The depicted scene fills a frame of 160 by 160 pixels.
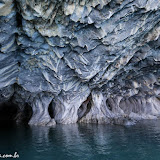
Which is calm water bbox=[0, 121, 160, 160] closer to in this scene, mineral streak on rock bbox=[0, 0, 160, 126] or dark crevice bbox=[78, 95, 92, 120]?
mineral streak on rock bbox=[0, 0, 160, 126]

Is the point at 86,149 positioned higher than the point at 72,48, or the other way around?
the point at 72,48

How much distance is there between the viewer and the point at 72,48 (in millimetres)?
13078

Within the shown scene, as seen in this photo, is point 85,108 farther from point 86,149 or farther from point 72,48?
point 86,149

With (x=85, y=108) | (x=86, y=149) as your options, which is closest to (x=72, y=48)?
(x=86, y=149)

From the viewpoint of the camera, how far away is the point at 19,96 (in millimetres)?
22156

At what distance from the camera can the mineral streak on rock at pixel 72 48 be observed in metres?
10.1

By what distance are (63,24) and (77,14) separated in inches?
46.7

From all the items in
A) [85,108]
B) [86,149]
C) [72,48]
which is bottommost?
[86,149]

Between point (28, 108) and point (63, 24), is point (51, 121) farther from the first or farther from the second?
point (63, 24)

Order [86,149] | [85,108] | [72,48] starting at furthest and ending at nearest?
[85,108], [72,48], [86,149]

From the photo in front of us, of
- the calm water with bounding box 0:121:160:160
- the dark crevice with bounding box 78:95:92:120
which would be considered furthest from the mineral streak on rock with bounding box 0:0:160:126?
the calm water with bounding box 0:121:160:160

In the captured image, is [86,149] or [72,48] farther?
[72,48]

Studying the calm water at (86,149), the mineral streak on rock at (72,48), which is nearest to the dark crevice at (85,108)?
the mineral streak on rock at (72,48)

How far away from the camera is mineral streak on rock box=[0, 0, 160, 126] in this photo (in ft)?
33.2
